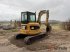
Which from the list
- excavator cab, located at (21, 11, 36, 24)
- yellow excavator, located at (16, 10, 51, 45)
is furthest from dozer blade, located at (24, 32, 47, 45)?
excavator cab, located at (21, 11, 36, 24)

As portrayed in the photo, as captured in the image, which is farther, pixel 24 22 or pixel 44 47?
pixel 24 22

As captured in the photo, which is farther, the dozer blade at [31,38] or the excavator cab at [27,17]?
the excavator cab at [27,17]

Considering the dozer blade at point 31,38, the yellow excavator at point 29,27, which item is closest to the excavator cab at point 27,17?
the yellow excavator at point 29,27

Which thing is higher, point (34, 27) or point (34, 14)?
point (34, 14)

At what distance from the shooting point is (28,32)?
63.3 feet

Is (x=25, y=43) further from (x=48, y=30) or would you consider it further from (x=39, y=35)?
(x=48, y=30)

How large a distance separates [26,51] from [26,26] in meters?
4.51

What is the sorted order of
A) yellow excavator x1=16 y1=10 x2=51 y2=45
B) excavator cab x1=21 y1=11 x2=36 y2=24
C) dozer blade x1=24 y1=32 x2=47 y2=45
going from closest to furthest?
dozer blade x1=24 y1=32 x2=47 y2=45 < yellow excavator x1=16 y1=10 x2=51 y2=45 < excavator cab x1=21 y1=11 x2=36 y2=24

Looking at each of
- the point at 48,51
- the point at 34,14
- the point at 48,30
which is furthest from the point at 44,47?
the point at 48,30

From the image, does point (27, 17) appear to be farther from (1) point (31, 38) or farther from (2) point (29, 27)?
(1) point (31, 38)

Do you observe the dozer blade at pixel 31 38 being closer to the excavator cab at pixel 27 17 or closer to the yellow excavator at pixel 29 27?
the yellow excavator at pixel 29 27

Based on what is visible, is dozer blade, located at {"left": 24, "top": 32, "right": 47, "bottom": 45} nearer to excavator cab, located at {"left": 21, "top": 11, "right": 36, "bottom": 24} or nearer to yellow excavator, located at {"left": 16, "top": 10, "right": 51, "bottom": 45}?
yellow excavator, located at {"left": 16, "top": 10, "right": 51, "bottom": 45}

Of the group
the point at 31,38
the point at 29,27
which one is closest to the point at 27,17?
the point at 29,27

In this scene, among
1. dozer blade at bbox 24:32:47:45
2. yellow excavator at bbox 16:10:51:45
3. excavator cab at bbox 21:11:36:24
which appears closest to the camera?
dozer blade at bbox 24:32:47:45
